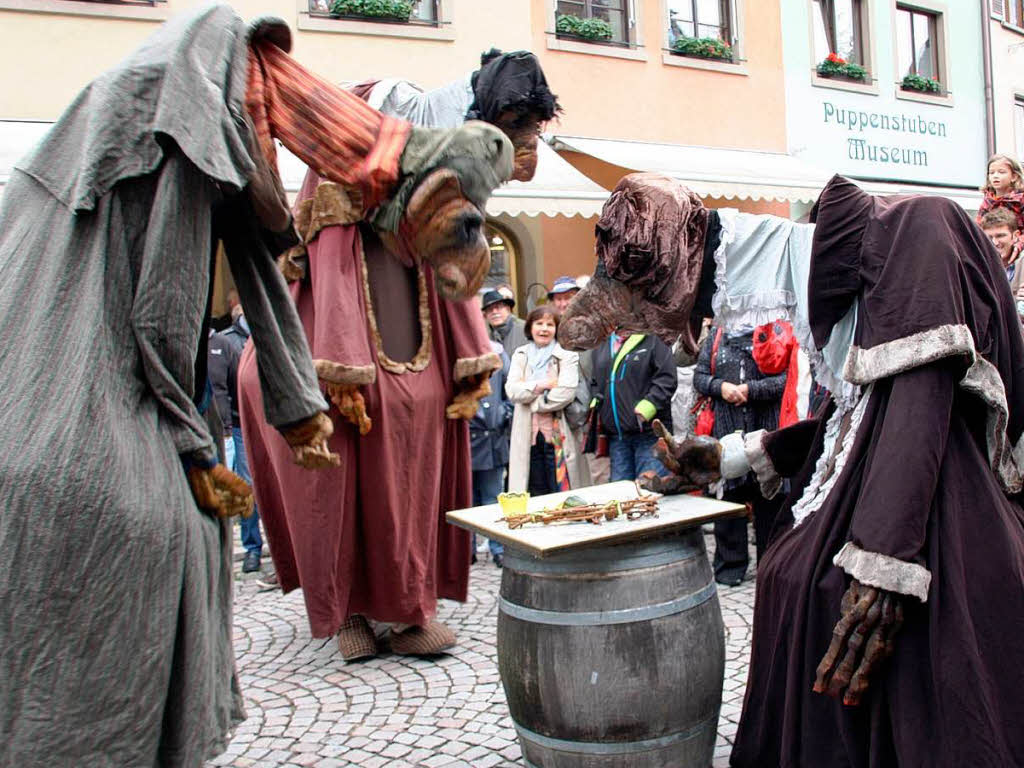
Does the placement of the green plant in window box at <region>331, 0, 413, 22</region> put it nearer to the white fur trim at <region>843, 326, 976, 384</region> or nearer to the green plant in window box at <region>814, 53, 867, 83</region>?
the green plant in window box at <region>814, 53, 867, 83</region>

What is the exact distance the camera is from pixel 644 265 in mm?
2877

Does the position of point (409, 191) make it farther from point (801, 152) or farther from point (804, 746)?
point (801, 152)

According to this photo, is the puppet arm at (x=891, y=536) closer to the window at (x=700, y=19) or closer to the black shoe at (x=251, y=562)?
the black shoe at (x=251, y=562)

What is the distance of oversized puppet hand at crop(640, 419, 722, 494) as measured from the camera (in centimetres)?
321

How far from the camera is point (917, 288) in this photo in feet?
7.63

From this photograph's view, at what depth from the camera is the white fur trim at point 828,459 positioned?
101 inches

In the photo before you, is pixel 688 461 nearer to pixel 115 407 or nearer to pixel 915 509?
pixel 915 509

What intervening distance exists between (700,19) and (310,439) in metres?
13.1

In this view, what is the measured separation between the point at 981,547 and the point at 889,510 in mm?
259

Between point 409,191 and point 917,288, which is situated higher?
point 409,191

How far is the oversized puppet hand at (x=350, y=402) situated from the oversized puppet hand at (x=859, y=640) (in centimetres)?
240

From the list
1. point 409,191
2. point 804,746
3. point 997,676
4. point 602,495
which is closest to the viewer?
point 409,191

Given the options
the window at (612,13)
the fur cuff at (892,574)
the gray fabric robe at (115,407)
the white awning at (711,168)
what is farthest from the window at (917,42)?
the gray fabric robe at (115,407)

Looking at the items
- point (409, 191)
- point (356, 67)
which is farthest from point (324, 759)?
point (356, 67)
